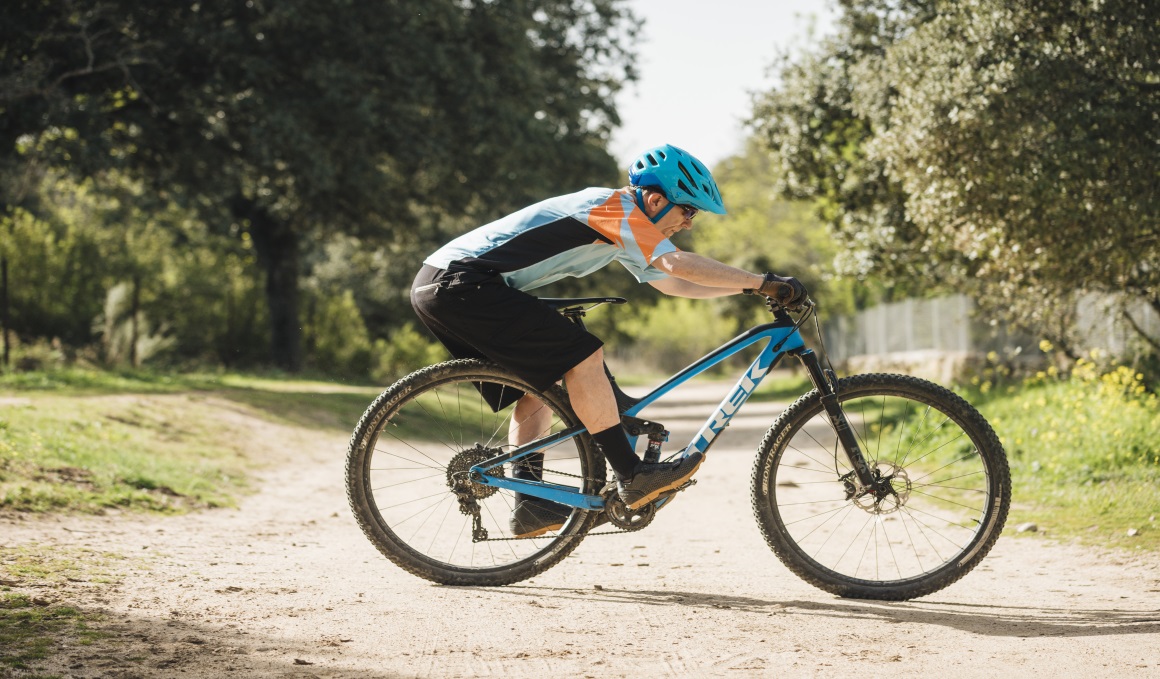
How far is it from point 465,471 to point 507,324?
72cm

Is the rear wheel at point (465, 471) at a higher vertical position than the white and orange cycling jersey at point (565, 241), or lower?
lower

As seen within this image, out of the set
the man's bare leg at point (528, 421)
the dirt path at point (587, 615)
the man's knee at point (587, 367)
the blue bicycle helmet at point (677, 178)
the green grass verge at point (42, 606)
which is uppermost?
the blue bicycle helmet at point (677, 178)

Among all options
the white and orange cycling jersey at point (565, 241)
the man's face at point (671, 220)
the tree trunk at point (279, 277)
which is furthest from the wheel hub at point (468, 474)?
the tree trunk at point (279, 277)

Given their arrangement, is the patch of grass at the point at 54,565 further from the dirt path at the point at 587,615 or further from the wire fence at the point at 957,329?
the wire fence at the point at 957,329

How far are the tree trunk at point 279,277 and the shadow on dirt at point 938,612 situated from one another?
22.8 metres

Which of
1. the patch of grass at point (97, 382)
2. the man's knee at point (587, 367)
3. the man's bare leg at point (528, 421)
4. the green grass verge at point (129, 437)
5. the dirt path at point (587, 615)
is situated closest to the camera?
the dirt path at point (587, 615)

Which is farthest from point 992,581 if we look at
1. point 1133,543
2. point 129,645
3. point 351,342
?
point 351,342

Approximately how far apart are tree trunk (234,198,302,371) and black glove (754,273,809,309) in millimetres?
22977

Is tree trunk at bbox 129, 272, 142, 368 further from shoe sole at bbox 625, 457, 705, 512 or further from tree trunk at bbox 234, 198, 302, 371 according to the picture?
shoe sole at bbox 625, 457, 705, 512

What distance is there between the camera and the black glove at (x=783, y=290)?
15.9ft

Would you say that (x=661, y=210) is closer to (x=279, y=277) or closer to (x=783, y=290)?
(x=783, y=290)

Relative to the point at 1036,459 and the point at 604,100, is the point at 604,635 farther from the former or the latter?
the point at 604,100

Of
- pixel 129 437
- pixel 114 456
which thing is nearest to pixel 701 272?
pixel 114 456

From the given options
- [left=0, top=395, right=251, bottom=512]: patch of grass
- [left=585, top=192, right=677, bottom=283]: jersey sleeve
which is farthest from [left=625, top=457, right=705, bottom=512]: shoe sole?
[left=0, top=395, right=251, bottom=512]: patch of grass
